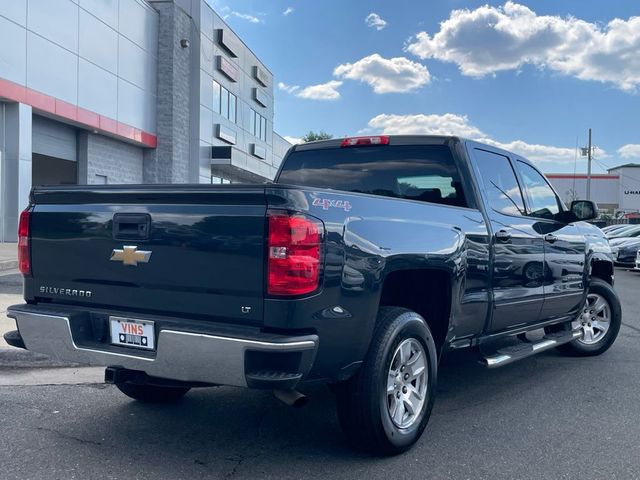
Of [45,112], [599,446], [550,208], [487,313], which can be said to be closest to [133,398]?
[487,313]

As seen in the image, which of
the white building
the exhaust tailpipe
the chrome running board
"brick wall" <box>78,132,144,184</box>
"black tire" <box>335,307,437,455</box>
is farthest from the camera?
the white building

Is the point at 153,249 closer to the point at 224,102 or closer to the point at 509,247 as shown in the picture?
the point at 509,247

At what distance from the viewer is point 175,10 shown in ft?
92.6

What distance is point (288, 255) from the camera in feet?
10.3

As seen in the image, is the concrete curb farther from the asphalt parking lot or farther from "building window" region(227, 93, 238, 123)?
"building window" region(227, 93, 238, 123)

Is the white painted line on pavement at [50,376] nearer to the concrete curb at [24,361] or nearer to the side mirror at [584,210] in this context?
the concrete curb at [24,361]

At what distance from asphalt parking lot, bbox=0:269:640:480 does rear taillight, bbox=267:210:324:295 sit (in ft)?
3.76

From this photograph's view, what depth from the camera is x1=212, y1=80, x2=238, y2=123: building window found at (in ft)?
109

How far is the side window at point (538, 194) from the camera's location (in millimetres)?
5809

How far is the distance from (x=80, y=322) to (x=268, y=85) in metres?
42.3

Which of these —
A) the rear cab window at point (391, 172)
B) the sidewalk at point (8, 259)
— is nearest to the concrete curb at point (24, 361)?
the rear cab window at point (391, 172)

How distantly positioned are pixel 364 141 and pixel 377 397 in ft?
7.75

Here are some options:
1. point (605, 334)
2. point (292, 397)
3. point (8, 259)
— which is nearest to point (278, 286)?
point (292, 397)

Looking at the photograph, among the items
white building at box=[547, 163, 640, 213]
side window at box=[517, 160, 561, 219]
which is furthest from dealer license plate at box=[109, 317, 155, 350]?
white building at box=[547, 163, 640, 213]
